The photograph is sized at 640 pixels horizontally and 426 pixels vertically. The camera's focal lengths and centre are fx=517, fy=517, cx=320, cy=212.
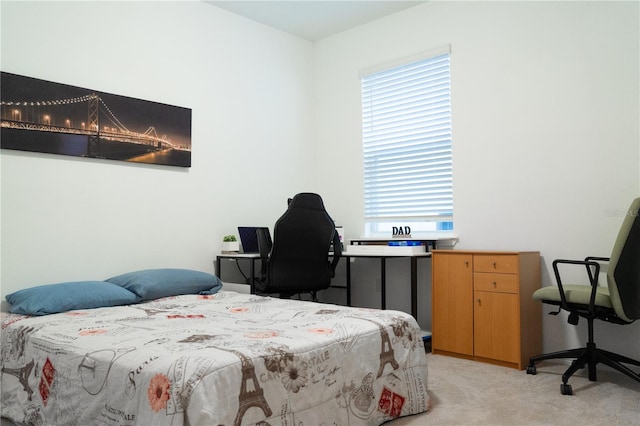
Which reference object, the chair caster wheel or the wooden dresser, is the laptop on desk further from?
the chair caster wheel

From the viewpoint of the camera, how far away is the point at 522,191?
393 cm

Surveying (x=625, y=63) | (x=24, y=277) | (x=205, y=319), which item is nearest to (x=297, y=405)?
(x=205, y=319)

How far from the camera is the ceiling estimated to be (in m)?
4.59

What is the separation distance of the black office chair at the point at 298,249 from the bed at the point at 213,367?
777 millimetres

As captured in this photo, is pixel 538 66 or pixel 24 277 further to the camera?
pixel 538 66

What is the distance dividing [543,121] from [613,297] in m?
1.51

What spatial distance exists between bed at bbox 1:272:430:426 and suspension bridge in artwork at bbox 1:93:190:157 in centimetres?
126

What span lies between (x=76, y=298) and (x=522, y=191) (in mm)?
3176

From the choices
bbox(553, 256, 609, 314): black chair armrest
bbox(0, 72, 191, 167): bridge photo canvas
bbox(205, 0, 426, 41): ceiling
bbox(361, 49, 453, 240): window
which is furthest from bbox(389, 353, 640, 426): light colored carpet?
bbox(205, 0, 426, 41): ceiling

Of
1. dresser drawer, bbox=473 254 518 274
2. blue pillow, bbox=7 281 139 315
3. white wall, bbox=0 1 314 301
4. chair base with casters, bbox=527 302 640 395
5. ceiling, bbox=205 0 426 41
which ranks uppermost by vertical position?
ceiling, bbox=205 0 426 41

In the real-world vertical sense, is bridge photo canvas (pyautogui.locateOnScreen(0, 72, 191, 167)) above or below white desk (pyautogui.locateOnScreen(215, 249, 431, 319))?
above

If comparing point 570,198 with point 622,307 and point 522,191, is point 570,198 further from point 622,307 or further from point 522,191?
point 622,307

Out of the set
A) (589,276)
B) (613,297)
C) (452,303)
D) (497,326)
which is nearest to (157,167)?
(452,303)

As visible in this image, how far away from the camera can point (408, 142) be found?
4.74 meters
